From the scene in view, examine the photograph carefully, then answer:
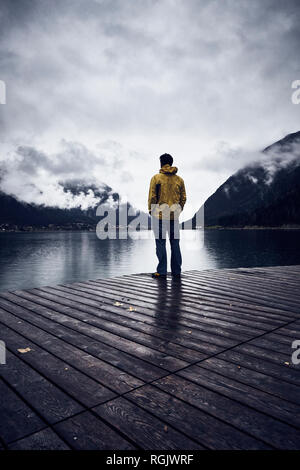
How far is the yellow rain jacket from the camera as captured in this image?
7348 millimetres

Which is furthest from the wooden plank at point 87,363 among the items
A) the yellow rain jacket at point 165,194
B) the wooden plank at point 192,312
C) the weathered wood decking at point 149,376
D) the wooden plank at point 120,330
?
the yellow rain jacket at point 165,194

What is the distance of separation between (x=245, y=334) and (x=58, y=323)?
8.78 feet

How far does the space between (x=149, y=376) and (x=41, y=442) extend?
3.41ft

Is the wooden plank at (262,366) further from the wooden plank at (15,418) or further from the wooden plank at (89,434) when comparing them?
the wooden plank at (15,418)

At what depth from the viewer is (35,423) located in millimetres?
1864

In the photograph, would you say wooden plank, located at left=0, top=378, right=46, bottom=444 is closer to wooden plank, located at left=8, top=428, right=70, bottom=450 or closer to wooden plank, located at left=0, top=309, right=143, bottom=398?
wooden plank, located at left=8, top=428, right=70, bottom=450

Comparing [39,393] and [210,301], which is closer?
[39,393]

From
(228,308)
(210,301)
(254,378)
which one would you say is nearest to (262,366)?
(254,378)

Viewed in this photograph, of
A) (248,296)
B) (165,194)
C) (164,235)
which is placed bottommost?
(248,296)

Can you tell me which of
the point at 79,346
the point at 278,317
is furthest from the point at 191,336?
the point at 278,317

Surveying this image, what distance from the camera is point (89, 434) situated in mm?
1757

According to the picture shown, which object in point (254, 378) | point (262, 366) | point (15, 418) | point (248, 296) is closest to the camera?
point (15, 418)

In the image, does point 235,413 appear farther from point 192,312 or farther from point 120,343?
point 192,312
